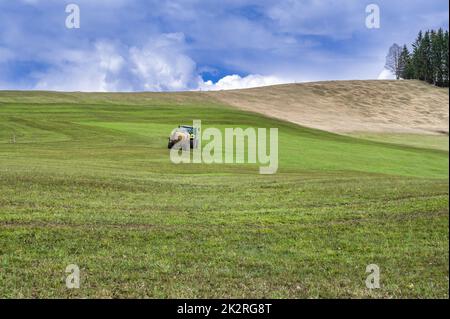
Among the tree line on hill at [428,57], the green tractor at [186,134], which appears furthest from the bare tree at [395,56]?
the green tractor at [186,134]

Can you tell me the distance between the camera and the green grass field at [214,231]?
13.3 meters

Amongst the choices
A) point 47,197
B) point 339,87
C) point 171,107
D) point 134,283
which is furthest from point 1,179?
point 339,87

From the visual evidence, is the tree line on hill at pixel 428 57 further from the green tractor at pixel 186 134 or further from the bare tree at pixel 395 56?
the green tractor at pixel 186 134

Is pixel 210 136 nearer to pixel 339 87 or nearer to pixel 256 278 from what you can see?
pixel 256 278

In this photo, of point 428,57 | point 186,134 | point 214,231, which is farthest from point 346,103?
point 214,231

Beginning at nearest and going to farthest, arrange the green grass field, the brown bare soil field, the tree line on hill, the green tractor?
1. the green grass field
2. the tree line on hill
3. the green tractor
4. the brown bare soil field

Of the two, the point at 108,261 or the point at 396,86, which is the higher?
the point at 396,86

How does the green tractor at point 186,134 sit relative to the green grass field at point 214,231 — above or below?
above

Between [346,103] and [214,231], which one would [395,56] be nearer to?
[214,231]

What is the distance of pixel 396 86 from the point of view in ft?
431

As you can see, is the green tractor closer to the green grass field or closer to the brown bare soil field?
the green grass field

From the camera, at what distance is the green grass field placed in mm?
13281

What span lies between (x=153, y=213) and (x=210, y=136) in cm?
5037

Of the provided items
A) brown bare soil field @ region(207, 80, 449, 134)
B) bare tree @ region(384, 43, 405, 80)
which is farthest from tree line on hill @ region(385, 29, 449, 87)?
brown bare soil field @ region(207, 80, 449, 134)
